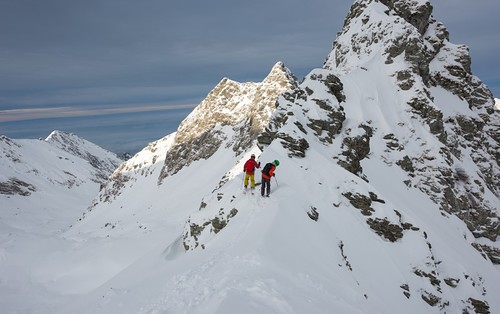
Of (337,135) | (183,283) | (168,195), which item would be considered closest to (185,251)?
(183,283)

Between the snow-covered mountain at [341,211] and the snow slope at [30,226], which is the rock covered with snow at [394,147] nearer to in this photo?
the snow-covered mountain at [341,211]

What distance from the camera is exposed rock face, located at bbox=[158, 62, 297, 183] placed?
211 feet

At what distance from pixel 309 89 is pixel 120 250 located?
92.3 ft

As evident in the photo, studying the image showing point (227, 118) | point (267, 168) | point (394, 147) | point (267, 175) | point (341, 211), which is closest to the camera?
point (267, 168)

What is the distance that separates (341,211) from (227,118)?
201ft

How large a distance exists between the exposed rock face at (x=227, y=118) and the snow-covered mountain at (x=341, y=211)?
27.6 inches

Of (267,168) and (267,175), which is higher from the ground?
(267,168)

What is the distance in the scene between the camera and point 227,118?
78562 millimetres

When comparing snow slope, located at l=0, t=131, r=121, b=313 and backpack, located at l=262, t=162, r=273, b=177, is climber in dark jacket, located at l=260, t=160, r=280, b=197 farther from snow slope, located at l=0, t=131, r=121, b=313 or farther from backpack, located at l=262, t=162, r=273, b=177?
snow slope, located at l=0, t=131, r=121, b=313

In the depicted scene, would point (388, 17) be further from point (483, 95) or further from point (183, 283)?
point (183, 283)

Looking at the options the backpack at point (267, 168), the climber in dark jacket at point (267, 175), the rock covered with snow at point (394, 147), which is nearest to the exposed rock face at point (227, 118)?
the rock covered with snow at point (394, 147)

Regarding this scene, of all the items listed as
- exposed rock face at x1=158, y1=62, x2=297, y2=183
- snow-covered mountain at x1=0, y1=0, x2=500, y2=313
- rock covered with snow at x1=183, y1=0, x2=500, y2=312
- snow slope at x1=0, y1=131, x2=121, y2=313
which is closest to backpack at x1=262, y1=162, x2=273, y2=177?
snow-covered mountain at x1=0, y1=0, x2=500, y2=313

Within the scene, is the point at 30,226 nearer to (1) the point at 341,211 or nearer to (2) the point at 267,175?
(2) the point at 267,175

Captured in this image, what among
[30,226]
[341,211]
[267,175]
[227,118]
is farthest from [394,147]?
[30,226]
